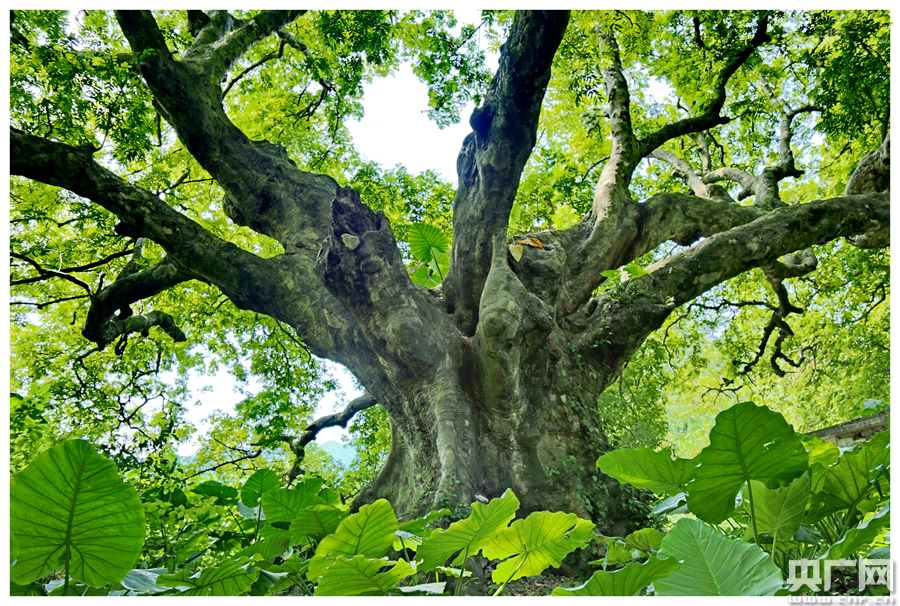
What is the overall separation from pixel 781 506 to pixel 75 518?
3.56 ft

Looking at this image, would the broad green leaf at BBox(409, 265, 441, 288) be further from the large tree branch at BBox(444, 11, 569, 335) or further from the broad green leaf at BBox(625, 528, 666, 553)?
the broad green leaf at BBox(625, 528, 666, 553)

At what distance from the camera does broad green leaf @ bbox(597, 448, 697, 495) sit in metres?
0.90

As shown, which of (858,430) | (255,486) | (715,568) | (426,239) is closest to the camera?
(715,568)

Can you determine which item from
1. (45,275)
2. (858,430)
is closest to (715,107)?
(858,430)

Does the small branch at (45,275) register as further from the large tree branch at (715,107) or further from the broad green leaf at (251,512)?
the large tree branch at (715,107)

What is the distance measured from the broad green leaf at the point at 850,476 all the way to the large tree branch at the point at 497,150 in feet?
7.60

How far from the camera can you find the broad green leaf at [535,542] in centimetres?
84

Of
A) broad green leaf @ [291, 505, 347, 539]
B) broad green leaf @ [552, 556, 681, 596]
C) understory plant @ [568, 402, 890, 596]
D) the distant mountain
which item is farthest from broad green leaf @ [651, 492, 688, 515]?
the distant mountain

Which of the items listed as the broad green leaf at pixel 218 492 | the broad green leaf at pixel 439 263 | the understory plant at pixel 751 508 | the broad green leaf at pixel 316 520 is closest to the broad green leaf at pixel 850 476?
the understory plant at pixel 751 508

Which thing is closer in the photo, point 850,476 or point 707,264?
point 850,476

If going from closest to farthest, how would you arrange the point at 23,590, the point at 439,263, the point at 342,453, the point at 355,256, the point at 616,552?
1. the point at 23,590
2. the point at 616,552
3. the point at 355,256
4. the point at 439,263
5. the point at 342,453

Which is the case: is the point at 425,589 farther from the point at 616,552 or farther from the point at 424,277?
the point at 424,277

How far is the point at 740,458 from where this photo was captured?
826mm

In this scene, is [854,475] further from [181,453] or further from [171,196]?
[181,453]
